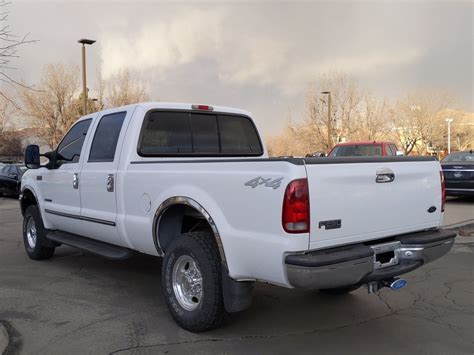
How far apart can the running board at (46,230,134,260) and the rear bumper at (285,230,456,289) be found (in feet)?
8.04

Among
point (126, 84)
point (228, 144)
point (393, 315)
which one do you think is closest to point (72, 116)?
point (126, 84)

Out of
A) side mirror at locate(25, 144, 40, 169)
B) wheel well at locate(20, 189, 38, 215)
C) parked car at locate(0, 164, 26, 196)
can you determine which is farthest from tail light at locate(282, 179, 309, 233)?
parked car at locate(0, 164, 26, 196)

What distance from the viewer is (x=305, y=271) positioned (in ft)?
10.8

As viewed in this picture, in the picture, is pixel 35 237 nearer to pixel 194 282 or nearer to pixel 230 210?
pixel 194 282

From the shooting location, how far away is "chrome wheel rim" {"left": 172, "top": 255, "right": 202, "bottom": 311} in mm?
4277

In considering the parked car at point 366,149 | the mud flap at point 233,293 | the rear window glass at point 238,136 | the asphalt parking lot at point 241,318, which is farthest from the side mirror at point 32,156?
the parked car at point 366,149

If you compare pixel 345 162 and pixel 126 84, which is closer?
pixel 345 162

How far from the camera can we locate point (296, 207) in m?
3.31

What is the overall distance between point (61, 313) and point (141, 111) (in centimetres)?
225

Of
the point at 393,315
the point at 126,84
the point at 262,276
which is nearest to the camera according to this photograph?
the point at 262,276

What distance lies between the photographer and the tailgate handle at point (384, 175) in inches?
149

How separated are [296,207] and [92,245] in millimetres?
3241

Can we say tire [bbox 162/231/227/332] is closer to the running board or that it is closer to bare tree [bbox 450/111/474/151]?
the running board

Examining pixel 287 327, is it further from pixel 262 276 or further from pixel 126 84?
pixel 126 84
